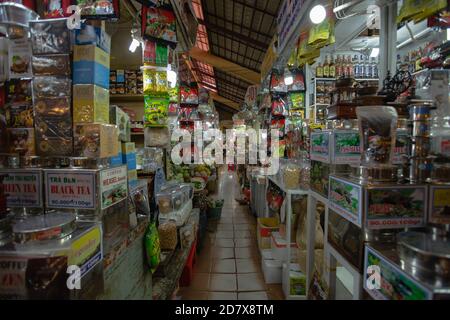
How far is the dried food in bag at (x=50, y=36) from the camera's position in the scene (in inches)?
57.7

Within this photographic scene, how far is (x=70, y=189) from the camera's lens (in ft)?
4.72

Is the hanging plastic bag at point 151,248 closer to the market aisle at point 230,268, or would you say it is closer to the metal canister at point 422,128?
the market aisle at point 230,268

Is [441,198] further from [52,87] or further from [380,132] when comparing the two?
[52,87]

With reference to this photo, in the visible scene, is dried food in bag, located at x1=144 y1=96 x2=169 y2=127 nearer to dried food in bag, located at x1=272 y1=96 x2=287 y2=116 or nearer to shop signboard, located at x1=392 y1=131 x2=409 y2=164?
shop signboard, located at x1=392 y1=131 x2=409 y2=164

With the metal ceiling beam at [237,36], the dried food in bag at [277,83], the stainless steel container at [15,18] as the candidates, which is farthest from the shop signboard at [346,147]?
the metal ceiling beam at [237,36]

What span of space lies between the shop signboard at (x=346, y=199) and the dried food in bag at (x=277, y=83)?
11.2 feet

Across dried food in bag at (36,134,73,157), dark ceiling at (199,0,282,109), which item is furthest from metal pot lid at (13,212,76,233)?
dark ceiling at (199,0,282,109)

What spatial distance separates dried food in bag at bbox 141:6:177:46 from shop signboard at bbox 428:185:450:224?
2.61 metres

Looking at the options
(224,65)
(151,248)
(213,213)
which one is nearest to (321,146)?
(151,248)

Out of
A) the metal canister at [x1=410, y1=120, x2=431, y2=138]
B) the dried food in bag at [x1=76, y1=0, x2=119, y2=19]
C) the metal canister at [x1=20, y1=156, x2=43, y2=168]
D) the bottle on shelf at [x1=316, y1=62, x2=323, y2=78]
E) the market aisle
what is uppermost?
the bottle on shelf at [x1=316, y1=62, x2=323, y2=78]

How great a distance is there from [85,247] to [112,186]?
45 cm

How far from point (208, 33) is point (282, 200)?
25.7ft

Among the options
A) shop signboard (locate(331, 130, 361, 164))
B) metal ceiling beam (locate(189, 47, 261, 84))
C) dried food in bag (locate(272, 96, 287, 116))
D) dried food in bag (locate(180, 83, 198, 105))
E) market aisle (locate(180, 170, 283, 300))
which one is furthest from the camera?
metal ceiling beam (locate(189, 47, 261, 84))

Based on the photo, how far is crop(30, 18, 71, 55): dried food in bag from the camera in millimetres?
1465
